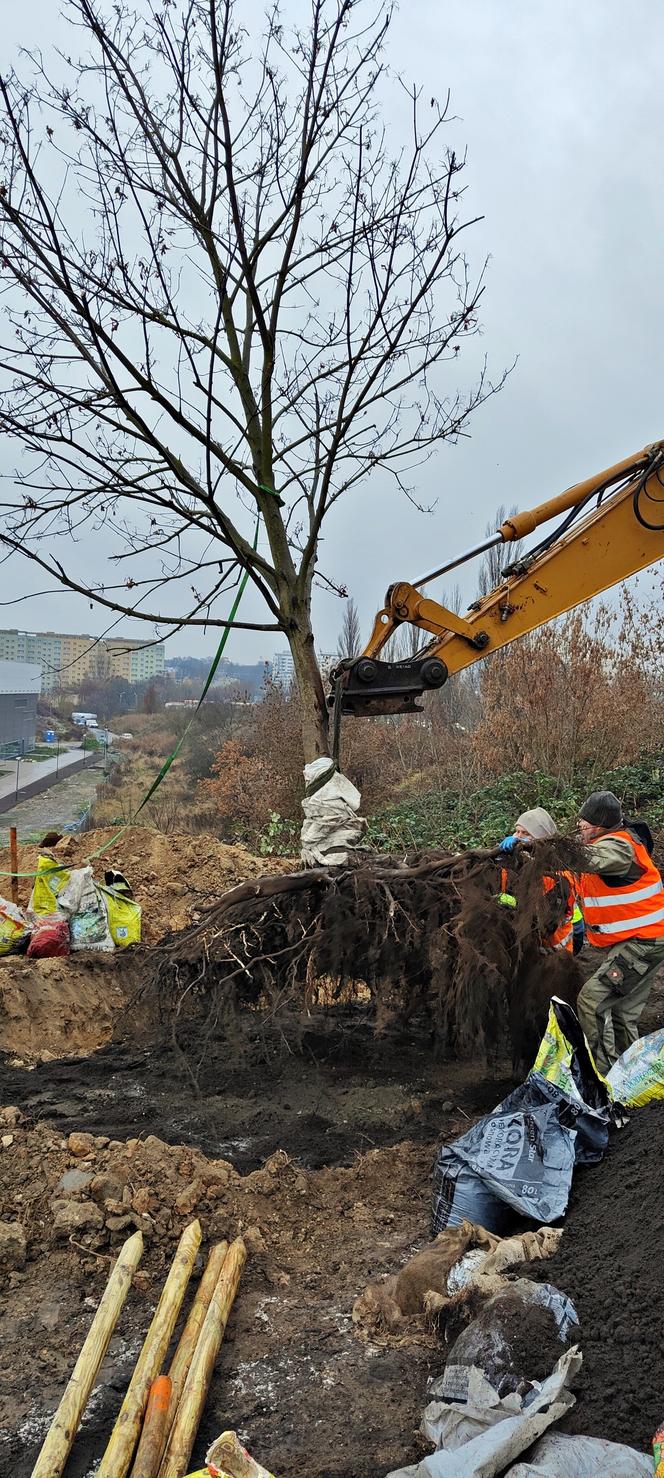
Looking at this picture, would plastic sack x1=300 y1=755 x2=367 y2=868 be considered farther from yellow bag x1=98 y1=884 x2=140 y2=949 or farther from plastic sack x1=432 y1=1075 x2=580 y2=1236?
yellow bag x1=98 y1=884 x2=140 y2=949

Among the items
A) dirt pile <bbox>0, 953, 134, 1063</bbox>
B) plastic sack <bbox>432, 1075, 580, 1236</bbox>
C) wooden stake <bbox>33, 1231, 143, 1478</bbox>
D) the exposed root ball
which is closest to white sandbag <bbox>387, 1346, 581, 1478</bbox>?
wooden stake <bbox>33, 1231, 143, 1478</bbox>

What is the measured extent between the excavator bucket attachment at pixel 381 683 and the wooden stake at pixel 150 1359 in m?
2.79

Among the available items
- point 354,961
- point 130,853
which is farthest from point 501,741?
point 354,961

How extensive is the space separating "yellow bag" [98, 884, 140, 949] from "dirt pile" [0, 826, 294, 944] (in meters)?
0.89

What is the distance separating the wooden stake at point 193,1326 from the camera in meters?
2.88

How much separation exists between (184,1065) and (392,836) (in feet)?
24.0

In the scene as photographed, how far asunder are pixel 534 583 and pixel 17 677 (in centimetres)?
1732

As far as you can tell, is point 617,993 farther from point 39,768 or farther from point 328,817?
point 39,768

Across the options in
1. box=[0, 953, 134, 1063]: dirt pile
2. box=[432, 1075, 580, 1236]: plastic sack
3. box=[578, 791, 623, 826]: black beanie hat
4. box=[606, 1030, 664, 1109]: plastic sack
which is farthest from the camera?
box=[0, 953, 134, 1063]: dirt pile

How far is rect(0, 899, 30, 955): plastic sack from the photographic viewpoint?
7371mm

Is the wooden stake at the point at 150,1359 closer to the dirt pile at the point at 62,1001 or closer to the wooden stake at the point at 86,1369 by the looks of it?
the wooden stake at the point at 86,1369

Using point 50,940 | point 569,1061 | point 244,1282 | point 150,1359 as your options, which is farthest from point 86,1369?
point 50,940

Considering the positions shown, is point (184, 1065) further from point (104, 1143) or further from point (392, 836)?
point (392, 836)

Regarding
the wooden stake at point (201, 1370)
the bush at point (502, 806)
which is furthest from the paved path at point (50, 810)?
the wooden stake at point (201, 1370)
